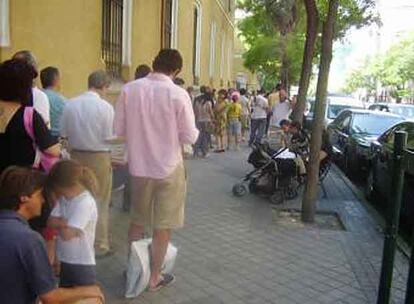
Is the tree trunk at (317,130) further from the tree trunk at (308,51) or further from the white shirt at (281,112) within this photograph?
the white shirt at (281,112)

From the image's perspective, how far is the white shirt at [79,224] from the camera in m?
3.45

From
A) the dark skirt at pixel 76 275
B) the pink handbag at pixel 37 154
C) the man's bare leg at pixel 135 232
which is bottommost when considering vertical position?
the man's bare leg at pixel 135 232

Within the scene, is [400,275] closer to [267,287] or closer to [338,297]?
[338,297]

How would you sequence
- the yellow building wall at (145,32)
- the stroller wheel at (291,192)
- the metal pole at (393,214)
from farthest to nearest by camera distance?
the yellow building wall at (145,32) < the stroller wheel at (291,192) < the metal pole at (393,214)

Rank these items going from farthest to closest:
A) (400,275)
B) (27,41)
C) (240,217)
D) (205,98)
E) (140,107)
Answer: (205,98) < (240,217) < (27,41) < (400,275) < (140,107)

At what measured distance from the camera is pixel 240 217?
26.6ft

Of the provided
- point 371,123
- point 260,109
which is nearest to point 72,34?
point 371,123

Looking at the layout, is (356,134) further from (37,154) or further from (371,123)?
(37,154)

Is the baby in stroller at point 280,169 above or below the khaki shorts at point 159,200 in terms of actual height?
below

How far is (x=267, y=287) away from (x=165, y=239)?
1091mm

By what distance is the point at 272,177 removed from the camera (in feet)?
30.7

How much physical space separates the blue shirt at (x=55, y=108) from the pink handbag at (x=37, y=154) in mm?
1844

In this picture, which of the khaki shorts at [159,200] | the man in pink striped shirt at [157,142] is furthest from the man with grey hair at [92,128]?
the khaki shorts at [159,200]

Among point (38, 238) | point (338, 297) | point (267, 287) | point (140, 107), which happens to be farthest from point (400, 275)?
point (38, 238)
